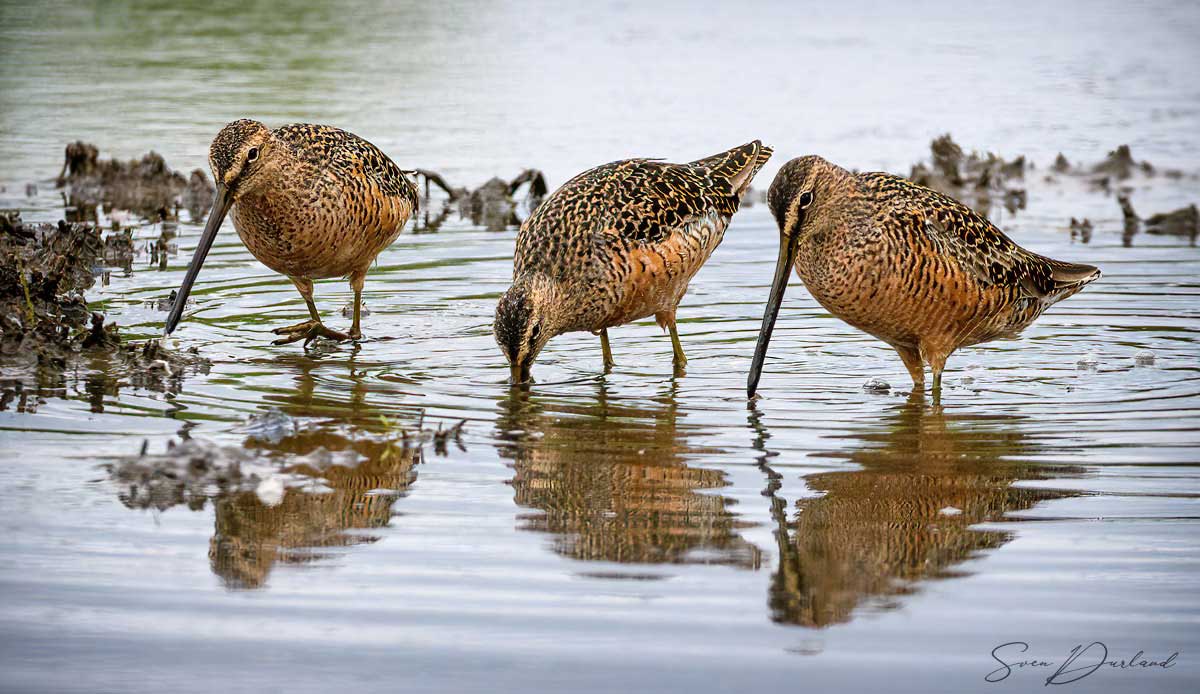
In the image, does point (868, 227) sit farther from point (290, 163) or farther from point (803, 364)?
point (290, 163)

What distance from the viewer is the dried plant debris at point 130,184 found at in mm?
10023

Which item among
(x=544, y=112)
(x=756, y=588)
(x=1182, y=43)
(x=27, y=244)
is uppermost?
(x=1182, y=43)

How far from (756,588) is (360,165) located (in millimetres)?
4114

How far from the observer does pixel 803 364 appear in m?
6.43

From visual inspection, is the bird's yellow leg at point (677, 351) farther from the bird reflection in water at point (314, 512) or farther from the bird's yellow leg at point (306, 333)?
the bird reflection in water at point (314, 512)

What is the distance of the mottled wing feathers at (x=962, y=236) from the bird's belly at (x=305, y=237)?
2.40m

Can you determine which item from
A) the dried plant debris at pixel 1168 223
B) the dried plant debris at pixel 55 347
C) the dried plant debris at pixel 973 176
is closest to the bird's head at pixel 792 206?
the dried plant debris at pixel 55 347

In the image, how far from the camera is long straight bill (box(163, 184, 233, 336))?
6.24m

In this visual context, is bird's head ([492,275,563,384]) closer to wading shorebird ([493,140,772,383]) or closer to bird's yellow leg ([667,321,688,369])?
wading shorebird ([493,140,772,383])

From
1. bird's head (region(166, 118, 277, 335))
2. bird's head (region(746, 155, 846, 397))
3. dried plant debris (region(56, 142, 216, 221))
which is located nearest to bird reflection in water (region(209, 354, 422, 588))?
bird's head (region(166, 118, 277, 335))

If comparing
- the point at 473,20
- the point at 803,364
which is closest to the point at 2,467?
the point at 803,364
